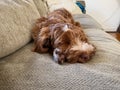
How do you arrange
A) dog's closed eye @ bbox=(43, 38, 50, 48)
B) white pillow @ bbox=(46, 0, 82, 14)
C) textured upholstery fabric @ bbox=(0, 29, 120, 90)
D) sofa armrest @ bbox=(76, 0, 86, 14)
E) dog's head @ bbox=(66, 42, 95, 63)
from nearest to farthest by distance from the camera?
textured upholstery fabric @ bbox=(0, 29, 120, 90)
dog's head @ bbox=(66, 42, 95, 63)
dog's closed eye @ bbox=(43, 38, 50, 48)
white pillow @ bbox=(46, 0, 82, 14)
sofa armrest @ bbox=(76, 0, 86, 14)

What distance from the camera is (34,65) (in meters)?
0.95

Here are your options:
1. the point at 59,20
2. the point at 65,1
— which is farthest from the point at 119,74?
the point at 65,1

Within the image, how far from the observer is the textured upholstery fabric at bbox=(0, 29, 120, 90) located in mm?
794

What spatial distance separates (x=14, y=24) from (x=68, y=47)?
1.30 feet

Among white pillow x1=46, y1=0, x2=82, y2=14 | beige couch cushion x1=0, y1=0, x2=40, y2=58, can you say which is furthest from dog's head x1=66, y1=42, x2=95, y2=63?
white pillow x1=46, y1=0, x2=82, y2=14

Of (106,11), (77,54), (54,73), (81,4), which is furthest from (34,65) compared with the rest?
(106,11)

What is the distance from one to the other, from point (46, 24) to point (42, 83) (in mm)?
548

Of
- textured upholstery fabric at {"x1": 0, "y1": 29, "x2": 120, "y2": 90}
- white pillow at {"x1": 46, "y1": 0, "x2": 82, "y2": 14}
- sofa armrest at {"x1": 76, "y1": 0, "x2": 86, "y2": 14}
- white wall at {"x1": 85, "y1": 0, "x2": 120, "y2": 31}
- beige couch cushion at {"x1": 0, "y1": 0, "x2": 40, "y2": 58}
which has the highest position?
beige couch cushion at {"x1": 0, "y1": 0, "x2": 40, "y2": 58}

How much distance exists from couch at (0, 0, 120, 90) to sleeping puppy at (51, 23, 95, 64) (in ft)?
0.13

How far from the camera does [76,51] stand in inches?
39.3

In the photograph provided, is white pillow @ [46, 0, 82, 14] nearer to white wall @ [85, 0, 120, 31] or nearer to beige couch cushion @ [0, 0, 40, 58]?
beige couch cushion @ [0, 0, 40, 58]

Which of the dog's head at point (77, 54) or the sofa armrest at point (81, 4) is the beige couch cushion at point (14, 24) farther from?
the sofa armrest at point (81, 4)

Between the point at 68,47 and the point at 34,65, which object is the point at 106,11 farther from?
the point at 34,65

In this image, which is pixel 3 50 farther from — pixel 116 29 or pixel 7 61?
pixel 116 29
